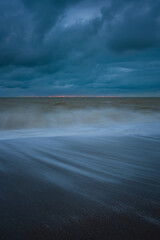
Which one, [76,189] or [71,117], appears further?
[71,117]

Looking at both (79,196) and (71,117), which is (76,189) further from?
(71,117)

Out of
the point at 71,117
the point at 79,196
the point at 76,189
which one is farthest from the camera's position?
the point at 71,117

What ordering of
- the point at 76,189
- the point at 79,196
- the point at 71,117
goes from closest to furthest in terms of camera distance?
the point at 79,196 < the point at 76,189 < the point at 71,117

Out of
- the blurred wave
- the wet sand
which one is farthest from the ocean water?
the blurred wave

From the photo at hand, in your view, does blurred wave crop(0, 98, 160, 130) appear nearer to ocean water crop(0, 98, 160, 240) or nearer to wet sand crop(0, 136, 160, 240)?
ocean water crop(0, 98, 160, 240)

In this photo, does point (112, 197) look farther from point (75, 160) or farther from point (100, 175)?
point (75, 160)

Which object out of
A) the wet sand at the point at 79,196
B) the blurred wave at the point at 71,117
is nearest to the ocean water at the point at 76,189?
the wet sand at the point at 79,196

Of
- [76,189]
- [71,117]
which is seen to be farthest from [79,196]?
[71,117]

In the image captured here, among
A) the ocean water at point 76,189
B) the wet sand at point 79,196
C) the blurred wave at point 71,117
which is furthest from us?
the blurred wave at point 71,117

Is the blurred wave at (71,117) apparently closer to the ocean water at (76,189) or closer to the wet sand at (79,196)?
the ocean water at (76,189)

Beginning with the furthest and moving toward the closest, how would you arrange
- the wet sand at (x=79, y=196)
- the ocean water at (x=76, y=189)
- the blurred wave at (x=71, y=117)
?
the blurred wave at (x=71, y=117) → the ocean water at (x=76, y=189) → the wet sand at (x=79, y=196)

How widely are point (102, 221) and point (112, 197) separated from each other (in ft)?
1.51

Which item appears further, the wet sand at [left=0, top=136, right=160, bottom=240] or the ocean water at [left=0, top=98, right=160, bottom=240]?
the ocean water at [left=0, top=98, right=160, bottom=240]

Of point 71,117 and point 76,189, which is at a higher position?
point 71,117
